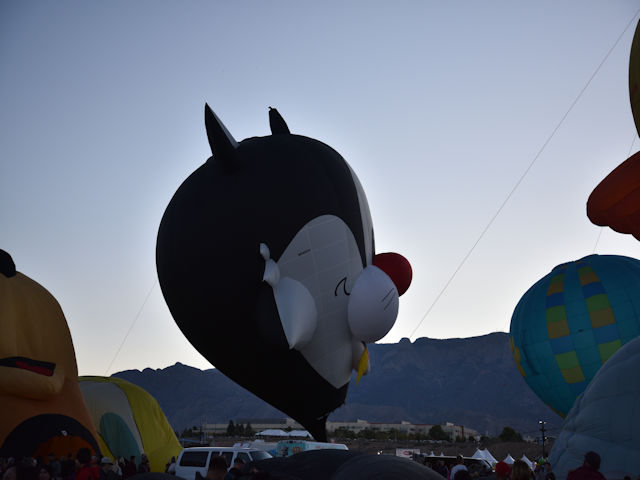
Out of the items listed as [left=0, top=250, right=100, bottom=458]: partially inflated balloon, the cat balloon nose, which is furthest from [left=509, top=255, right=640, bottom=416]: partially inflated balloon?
[left=0, top=250, right=100, bottom=458]: partially inflated balloon

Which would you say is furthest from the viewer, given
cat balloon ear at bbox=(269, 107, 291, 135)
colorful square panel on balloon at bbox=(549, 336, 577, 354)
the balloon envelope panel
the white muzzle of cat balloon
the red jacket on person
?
colorful square panel on balloon at bbox=(549, 336, 577, 354)

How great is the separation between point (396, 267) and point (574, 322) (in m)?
8.07

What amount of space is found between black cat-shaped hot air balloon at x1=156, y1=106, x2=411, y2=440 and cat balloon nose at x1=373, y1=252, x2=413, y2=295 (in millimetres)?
130

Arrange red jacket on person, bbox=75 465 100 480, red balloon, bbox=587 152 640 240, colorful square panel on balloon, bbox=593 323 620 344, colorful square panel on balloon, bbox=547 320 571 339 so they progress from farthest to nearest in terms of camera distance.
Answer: colorful square panel on balloon, bbox=547 320 571 339, colorful square panel on balloon, bbox=593 323 620 344, red balloon, bbox=587 152 640 240, red jacket on person, bbox=75 465 100 480

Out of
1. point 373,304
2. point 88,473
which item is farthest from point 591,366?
point 88,473

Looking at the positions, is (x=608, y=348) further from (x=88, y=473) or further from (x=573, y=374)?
(x=88, y=473)

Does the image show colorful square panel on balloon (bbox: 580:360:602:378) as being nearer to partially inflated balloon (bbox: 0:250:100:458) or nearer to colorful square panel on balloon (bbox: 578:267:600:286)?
colorful square panel on balloon (bbox: 578:267:600:286)

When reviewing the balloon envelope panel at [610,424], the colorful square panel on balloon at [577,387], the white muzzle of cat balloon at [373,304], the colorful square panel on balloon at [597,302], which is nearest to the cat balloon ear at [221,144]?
the white muzzle of cat balloon at [373,304]

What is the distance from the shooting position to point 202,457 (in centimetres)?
1308

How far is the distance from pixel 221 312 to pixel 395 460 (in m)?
8.21

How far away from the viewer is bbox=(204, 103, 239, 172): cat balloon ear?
12.7 m

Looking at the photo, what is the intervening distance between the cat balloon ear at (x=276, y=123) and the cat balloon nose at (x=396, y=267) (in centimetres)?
367

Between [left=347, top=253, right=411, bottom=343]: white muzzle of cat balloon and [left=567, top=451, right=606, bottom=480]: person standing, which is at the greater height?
[left=347, top=253, right=411, bottom=343]: white muzzle of cat balloon

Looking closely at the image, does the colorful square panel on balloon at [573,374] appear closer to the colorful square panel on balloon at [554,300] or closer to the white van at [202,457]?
the colorful square panel on balloon at [554,300]
